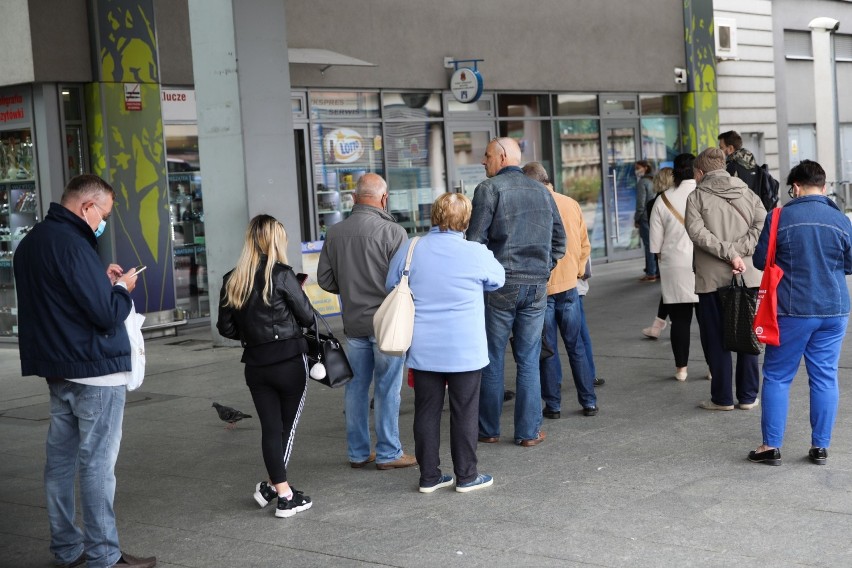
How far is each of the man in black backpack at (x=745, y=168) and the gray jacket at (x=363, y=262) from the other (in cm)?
494

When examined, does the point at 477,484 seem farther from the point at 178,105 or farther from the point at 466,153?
the point at 466,153

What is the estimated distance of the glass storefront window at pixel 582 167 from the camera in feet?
68.7

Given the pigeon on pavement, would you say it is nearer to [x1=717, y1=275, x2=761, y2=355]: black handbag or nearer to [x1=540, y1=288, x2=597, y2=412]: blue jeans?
[x1=540, y1=288, x2=597, y2=412]: blue jeans

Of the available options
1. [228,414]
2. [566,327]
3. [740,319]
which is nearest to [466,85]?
[566,327]

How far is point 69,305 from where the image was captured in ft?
17.5

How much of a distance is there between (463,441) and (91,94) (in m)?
8.86

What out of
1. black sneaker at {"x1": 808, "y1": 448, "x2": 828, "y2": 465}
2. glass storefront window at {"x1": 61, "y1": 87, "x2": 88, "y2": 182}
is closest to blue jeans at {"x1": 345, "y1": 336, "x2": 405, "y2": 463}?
black sneaker at {"x1": 808, "y1": 448, "x2": 828, "y2": 465}

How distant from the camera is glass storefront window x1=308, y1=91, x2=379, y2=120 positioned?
16.3m

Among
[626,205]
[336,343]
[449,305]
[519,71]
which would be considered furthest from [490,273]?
[626,205]

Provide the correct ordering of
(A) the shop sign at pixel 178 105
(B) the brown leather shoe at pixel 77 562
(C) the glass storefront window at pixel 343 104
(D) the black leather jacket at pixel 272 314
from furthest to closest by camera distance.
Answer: (C) the glass storefront window at pixel 343 104 → (A) the shop sign at pixel 178 105 → (D) the black leather jacket at pixel 272 314 → (B) the brown leather shoe at pixel 77 562

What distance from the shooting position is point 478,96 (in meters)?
17.9

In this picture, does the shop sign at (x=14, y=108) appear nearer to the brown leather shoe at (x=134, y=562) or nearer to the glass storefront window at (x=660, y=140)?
the brown leather shoe at (x=134, y=562)

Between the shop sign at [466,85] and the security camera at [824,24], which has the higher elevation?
the security camera at [824,24]

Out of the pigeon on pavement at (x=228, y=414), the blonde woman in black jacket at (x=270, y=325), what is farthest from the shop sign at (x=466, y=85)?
the blonde woman in black jacket at (x=270, y=325)
